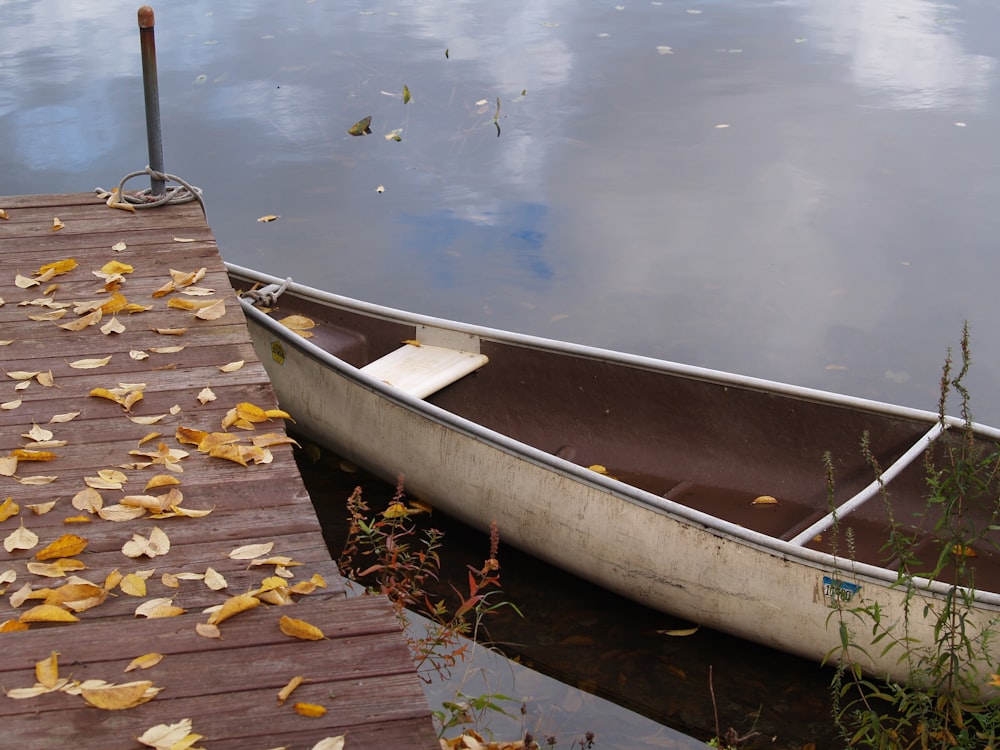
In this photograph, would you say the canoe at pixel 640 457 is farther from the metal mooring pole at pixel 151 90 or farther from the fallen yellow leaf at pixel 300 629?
the fallen yellow leaf at pixel 300 629

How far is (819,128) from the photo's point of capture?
10797mm

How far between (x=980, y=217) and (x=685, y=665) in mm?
5990

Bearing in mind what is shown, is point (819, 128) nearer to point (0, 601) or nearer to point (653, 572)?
point (653, 572)

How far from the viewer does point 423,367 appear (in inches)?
215

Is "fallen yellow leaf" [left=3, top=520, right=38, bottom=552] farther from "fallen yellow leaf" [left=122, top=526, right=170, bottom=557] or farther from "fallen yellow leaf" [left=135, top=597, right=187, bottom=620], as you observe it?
"fallen yellow leaf" [left=135, top=597, right=187, bottom=620]

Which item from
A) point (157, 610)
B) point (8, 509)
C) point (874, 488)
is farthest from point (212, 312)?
point (874, 488)

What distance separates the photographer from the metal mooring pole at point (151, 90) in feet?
17.3

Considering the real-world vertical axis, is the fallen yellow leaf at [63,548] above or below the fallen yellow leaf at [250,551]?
above

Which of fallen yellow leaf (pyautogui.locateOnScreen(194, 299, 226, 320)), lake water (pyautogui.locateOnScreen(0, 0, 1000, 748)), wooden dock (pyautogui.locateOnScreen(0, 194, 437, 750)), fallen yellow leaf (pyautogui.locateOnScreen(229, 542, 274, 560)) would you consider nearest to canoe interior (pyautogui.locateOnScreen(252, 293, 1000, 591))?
fallen yellow leaf (pyautogui.locateOnScreen(194, 299, 226, 320))

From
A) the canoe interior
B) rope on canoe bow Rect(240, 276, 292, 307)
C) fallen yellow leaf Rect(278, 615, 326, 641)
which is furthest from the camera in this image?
rope on canoe bow Rect(240, 276, 292, 307)

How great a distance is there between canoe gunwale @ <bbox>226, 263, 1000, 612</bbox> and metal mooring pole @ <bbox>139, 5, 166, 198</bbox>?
0.71 metres

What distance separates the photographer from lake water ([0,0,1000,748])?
25.3ft

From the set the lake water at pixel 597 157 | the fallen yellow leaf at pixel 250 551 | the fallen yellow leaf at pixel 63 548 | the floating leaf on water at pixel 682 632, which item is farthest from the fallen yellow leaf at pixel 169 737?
the lake water at pixel 597 157

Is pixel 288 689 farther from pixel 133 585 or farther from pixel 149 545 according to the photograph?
pixel 149 545
